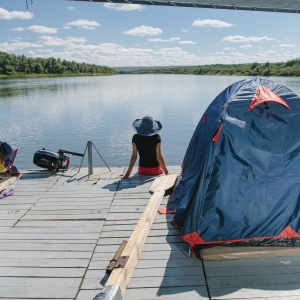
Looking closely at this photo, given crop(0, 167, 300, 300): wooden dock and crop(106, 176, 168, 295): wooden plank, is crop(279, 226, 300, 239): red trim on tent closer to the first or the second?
crop(0, 167, 300, 300): wooden dock

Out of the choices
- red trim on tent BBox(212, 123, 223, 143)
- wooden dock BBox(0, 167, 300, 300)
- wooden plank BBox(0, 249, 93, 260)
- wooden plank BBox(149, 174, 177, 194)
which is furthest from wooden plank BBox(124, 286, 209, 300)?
wooden plank BBox(149, 174, 177, 194)

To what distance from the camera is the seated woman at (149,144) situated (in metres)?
6.03

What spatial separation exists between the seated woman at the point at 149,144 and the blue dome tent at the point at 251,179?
234 cm

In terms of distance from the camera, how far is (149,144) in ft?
20.0

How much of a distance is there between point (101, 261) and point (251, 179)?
1795 mm

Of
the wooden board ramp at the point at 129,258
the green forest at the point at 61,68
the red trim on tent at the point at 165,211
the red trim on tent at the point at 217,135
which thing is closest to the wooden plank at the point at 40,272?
the wooden board ramp at the point at 129,258

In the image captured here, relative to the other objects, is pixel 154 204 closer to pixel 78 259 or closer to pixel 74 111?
pixel 78 259

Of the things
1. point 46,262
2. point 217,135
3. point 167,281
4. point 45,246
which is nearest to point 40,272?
point 46,262

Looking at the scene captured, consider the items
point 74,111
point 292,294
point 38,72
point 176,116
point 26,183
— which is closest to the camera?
point 292,294

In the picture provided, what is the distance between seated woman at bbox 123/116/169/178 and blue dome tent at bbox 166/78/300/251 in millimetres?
2338

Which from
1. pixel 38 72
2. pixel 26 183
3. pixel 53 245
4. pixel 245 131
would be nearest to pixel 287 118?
pixel 245 131

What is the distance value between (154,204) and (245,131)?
161cm

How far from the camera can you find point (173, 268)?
11.4 feet

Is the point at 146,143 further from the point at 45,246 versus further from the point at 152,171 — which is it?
the point at 45,246
